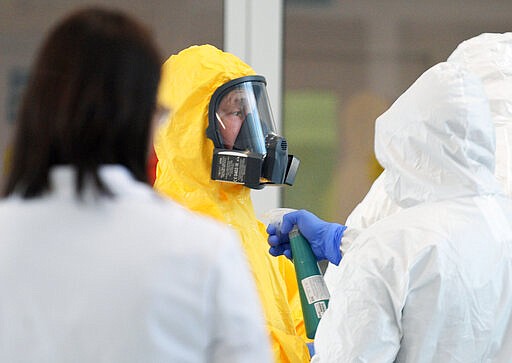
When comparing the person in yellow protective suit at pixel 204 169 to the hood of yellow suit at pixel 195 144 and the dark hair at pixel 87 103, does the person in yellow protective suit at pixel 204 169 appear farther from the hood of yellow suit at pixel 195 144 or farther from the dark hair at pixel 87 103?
the dark hair at pixel 87 103

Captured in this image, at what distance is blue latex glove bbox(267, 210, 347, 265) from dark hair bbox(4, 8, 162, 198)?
4.13 ft

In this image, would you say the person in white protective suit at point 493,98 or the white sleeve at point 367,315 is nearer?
the white sleeve at point 367,315

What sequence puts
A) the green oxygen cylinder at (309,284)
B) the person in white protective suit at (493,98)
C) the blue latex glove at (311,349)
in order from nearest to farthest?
the green oxygen cylinder at (309,284)
the blue latex glove at (311,349)
the person in white protective suit at (493,98)

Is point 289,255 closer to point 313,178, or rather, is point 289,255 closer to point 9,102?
point 313,178

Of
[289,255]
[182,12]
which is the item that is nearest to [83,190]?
[289,255]

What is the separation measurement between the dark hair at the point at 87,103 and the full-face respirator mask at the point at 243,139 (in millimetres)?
1369

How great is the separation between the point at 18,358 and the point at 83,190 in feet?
0.67

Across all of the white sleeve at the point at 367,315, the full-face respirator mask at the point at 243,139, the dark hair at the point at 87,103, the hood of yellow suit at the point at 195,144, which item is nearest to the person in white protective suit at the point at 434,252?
the white sleeve at the point at 367,315

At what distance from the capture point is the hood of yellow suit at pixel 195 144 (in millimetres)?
2529

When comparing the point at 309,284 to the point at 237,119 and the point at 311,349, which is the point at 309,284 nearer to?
the point at 311,349

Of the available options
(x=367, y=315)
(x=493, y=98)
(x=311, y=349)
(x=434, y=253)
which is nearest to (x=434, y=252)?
(x=434, y=253)

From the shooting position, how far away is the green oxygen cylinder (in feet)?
7.47

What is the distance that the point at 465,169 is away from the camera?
191 centimetres

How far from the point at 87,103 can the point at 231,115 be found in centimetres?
148
